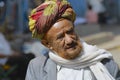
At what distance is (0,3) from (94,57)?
3.04 metres

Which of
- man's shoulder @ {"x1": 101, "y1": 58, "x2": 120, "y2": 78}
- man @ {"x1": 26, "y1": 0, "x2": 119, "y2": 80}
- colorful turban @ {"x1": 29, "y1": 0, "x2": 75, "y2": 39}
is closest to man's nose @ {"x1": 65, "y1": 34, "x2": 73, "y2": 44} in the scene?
man @ {"x1": 26, "y1": 0, "x2": 119, "y2": 80}

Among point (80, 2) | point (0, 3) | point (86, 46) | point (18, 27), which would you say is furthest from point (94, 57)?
point (80, 2)

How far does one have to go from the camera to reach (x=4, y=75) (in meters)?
6.75

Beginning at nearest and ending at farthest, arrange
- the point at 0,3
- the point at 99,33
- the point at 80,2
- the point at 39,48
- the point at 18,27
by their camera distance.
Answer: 1. the point at 0,3
2. the point at 39,48
3. the point at 18,27
4. the point at 99,33
5. the point at 80,2

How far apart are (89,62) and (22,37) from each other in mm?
5474

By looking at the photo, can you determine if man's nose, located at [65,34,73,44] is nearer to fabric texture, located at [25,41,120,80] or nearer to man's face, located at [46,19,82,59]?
man's face, located at [46,19,82,59]

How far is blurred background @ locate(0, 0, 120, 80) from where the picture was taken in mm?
6848

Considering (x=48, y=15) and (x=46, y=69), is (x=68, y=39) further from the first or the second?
(x=46, y=69)

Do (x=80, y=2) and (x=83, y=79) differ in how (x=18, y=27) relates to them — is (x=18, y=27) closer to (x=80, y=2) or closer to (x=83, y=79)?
(x=80, y=2)

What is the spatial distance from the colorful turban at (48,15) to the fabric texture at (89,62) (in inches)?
8.8

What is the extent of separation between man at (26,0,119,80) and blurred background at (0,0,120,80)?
0.88 m

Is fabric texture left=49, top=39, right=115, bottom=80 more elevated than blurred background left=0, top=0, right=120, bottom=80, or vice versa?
fabric texture left=49, top=39, right=115, bottom=80

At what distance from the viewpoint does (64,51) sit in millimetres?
3541

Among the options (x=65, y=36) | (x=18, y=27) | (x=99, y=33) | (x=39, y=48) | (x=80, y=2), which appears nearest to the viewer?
(x=65, y=36)
